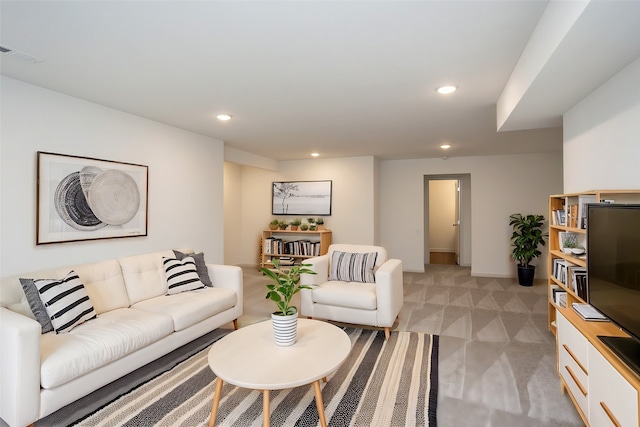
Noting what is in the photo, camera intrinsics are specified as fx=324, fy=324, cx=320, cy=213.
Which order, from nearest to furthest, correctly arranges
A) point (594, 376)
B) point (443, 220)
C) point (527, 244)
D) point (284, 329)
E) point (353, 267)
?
point (594, 376) < point (284, 329) < point (353, 267) < point (527, 244) < point (443, 220)

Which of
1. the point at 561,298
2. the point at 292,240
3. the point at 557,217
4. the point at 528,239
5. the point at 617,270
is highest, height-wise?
the point at 557,217

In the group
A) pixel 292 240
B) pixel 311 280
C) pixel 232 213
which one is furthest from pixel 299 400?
pixel 232 213

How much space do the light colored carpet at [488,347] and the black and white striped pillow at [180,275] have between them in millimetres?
735

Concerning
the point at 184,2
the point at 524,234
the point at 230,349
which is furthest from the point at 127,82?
the point at 524,234

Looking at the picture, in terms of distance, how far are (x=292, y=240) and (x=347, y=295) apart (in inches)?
136

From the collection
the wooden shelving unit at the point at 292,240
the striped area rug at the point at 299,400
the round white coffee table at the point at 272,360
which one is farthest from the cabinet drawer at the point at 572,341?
the wooden shelving unit at the point at 292,240

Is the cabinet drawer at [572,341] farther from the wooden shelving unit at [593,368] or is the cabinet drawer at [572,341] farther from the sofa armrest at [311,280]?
the sofa armrest at [311,280]

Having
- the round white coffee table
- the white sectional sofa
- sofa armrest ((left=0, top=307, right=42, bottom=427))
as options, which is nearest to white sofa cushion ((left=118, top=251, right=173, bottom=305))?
the white sectional sofa

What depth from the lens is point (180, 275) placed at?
3.32 m

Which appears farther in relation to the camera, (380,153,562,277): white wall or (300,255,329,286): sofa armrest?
(380,153,562,277): white wall

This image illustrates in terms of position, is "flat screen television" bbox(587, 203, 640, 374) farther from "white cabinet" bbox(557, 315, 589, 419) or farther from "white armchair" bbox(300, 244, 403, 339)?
"white armchair" bbox(300, 244, 403, 339)

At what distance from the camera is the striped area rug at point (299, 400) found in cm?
195

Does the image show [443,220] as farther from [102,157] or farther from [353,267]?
[102,157]

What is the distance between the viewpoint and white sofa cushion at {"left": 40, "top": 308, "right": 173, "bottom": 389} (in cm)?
192
